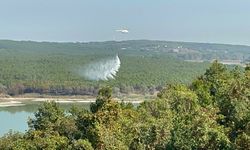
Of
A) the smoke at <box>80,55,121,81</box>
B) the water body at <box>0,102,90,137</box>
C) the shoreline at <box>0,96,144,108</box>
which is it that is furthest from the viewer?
the smoke at <box>80,55,121,81</box>

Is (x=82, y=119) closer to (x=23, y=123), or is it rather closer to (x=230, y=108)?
(x=230, y=108)

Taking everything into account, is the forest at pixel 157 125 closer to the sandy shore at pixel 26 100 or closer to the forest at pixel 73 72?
the sandy shore at pixel 26 100

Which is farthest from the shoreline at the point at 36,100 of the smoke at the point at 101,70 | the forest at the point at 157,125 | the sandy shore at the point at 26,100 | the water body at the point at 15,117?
the forest at the point at 157,125

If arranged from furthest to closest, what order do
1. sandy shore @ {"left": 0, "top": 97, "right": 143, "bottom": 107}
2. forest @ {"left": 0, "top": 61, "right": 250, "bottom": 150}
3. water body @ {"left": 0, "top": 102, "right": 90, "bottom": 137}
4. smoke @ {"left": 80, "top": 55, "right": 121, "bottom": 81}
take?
smoke @ {"left": 80, "top": 55, "right": 121, "bottom": 81}, sandy shore @ {"left": 0, "top": 97, "right": 143, "bottom": 107}, water body @ {"left": 0, "top": 102, "right": 90, "bottom": 137}, forest @ {"left": 0, "top": 61, "right": 250, "bottom": 150}

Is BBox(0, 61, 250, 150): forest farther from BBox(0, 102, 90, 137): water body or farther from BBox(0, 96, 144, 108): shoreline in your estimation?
BBox(0, 96, 144, 108): shoreline

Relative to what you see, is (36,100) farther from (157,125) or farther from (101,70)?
(157,125)

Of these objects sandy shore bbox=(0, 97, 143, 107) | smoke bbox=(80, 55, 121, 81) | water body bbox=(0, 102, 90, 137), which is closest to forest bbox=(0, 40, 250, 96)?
smoke bbox=(80, 55, 121, 81)
